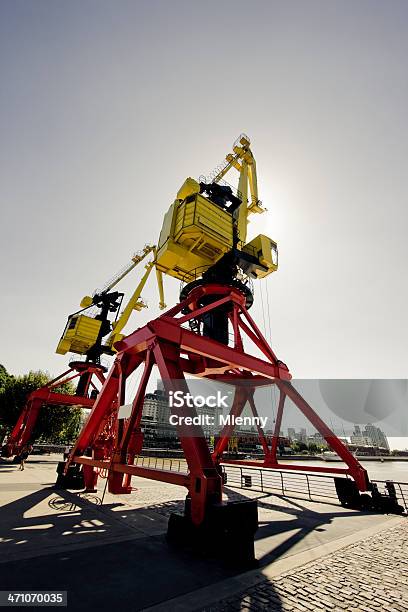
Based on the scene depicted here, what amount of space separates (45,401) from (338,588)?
22213 mm

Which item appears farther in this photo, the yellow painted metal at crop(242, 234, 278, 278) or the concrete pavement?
the yellow painted metal at crop(242, 234, 278, 278)

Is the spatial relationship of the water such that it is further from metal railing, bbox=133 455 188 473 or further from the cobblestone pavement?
metal railing, bbox=133 455 188 473

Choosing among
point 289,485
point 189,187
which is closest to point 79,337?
point 189,187

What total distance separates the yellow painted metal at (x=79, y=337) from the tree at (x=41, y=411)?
5921 millimetres

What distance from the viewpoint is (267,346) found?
11914 millimetres

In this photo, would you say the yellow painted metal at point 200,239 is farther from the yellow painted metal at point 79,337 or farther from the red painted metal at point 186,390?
the yellow painted metal at point 79,337

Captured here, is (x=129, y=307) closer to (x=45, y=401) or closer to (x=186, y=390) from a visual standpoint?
(x=45, y=401)

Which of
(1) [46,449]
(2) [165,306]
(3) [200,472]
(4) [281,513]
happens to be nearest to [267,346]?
(4) [281,513]

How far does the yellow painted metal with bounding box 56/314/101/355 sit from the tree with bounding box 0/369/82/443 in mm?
5921

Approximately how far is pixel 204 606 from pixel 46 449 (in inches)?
1581

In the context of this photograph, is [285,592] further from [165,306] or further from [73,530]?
[165,306]

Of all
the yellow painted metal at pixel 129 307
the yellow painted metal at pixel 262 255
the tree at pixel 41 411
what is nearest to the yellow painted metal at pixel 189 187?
the yellow painted metal at pixel 262 255

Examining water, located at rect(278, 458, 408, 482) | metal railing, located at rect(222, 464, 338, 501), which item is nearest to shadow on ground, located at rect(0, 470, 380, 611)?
metal railing, located at rect(222, 464, 338, 501)

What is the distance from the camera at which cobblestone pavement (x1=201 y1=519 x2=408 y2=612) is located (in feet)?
12.3
